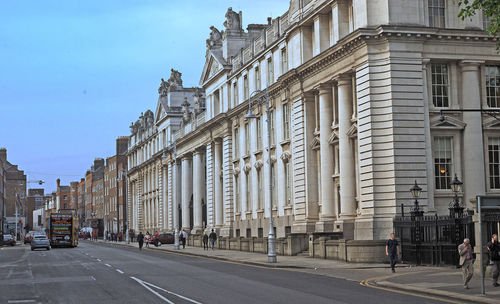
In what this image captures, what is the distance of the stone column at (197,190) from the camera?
7775cm

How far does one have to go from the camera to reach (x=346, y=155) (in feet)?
136

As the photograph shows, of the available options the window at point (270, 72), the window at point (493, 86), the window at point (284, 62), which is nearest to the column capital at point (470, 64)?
the window at point (493, 86)

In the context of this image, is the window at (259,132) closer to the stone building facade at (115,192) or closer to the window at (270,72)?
the window at (270,72)

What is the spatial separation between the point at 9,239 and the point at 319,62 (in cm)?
6688

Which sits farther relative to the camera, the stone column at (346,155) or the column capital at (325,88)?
the column capital at (325,88)

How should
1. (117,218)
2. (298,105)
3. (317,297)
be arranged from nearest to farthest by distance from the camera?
(317,297), (298,105), (117,218)

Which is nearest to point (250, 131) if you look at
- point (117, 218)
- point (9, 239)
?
point (9, 239)

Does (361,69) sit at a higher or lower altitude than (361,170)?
higher

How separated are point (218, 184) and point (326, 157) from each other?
26355mm

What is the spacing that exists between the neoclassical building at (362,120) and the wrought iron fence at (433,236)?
132 cm

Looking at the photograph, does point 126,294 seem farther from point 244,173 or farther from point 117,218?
point 117,218

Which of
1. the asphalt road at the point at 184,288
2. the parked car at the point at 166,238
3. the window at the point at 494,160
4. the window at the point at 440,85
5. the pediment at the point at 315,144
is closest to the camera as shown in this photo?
the asphalt road at the point at 184,288

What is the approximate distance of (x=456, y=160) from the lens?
128 ft

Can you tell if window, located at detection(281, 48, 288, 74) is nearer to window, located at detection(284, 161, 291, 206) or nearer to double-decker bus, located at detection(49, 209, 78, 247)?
window, located at detection(284, 161, 291, 206)
